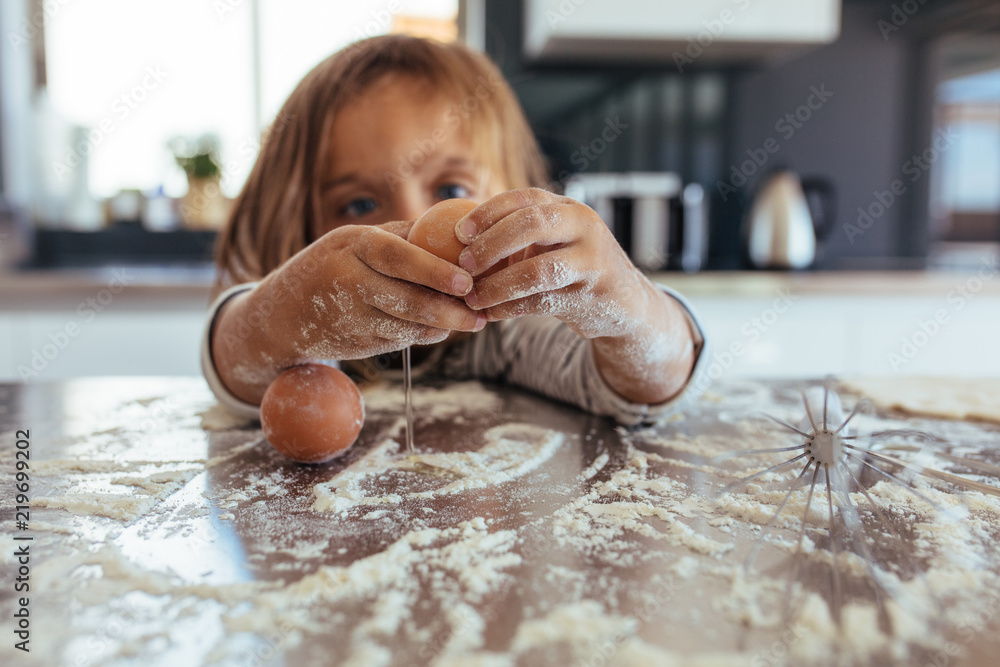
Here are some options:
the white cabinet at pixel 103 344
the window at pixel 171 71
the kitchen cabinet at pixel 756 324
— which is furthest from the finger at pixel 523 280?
the window at pixel 171 71

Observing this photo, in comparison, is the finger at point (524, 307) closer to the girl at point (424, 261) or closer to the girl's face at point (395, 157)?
the girl at point (424, 261)

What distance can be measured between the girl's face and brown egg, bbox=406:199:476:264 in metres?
0.46

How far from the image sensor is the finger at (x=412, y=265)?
1.48 feet

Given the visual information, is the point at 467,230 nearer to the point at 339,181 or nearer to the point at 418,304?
the point at 418,304

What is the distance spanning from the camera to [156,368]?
1603 mm

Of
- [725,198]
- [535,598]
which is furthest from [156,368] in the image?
[725,198]

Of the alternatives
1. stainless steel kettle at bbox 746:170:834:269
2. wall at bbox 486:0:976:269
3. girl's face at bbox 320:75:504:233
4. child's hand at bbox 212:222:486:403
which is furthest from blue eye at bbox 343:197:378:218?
stainless steel kettle at bbox 746:170:834:269

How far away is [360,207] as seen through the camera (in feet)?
3.27

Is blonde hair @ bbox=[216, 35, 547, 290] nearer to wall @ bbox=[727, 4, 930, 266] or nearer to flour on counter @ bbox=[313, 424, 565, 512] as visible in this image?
flour on counter @ bbox=[313, 424, 565, 512]

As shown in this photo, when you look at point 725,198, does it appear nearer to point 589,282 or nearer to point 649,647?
point 589,282

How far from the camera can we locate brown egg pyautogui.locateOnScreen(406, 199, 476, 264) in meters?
0.47

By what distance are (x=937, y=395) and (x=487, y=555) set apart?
0.70 meters

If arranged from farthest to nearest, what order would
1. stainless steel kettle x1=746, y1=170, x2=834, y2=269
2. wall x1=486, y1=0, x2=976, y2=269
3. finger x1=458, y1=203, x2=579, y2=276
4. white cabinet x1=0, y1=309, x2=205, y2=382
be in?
wall x1=486, y1=0, x2=976, y2=269
stainless steel kettle x1=746, y1=170, x2=834, y2=269
white cabinet x1=0, y1=309, x2=205, y2=382
finger x1=458, y1=203, x2=579, y2=276

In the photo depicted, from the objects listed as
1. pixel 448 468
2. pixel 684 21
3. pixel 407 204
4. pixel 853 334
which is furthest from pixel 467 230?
pixel 684 21
